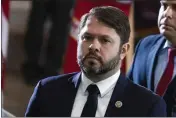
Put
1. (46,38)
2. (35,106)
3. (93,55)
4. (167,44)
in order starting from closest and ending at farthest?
(93,55), (35,106), (167,44), (46,38)

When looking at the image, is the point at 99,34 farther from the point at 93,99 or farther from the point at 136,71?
the point at 136,71

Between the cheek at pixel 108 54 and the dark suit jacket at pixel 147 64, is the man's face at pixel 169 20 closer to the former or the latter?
the dark suit jacket at pixel 147 64

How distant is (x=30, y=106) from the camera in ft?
4.95

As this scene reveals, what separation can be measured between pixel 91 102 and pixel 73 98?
2.1 inches

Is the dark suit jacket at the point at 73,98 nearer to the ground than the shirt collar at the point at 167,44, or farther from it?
nearer to the ground

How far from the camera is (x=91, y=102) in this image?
143 centimetres

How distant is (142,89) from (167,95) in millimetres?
124

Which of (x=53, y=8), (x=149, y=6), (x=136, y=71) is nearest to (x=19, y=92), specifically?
(x=53, y=8)

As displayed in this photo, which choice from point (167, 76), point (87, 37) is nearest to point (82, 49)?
point (87, 37)

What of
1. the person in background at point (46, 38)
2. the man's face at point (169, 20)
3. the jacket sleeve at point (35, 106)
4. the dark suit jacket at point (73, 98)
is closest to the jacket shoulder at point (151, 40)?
the man's face at point (169, 20)

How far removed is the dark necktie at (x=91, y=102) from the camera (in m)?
1.43

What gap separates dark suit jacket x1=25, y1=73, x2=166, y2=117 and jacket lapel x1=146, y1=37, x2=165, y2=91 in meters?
0.13

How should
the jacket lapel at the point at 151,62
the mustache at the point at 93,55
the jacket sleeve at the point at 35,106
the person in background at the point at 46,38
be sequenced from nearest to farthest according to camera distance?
the mustache at the point at 93,55 → the jacket sleeve at the point at 35,106 → the jacket lapel at the point at 151,62 → the person in background at the point at 46,38

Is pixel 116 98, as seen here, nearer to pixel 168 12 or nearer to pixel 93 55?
pixel 93 55
